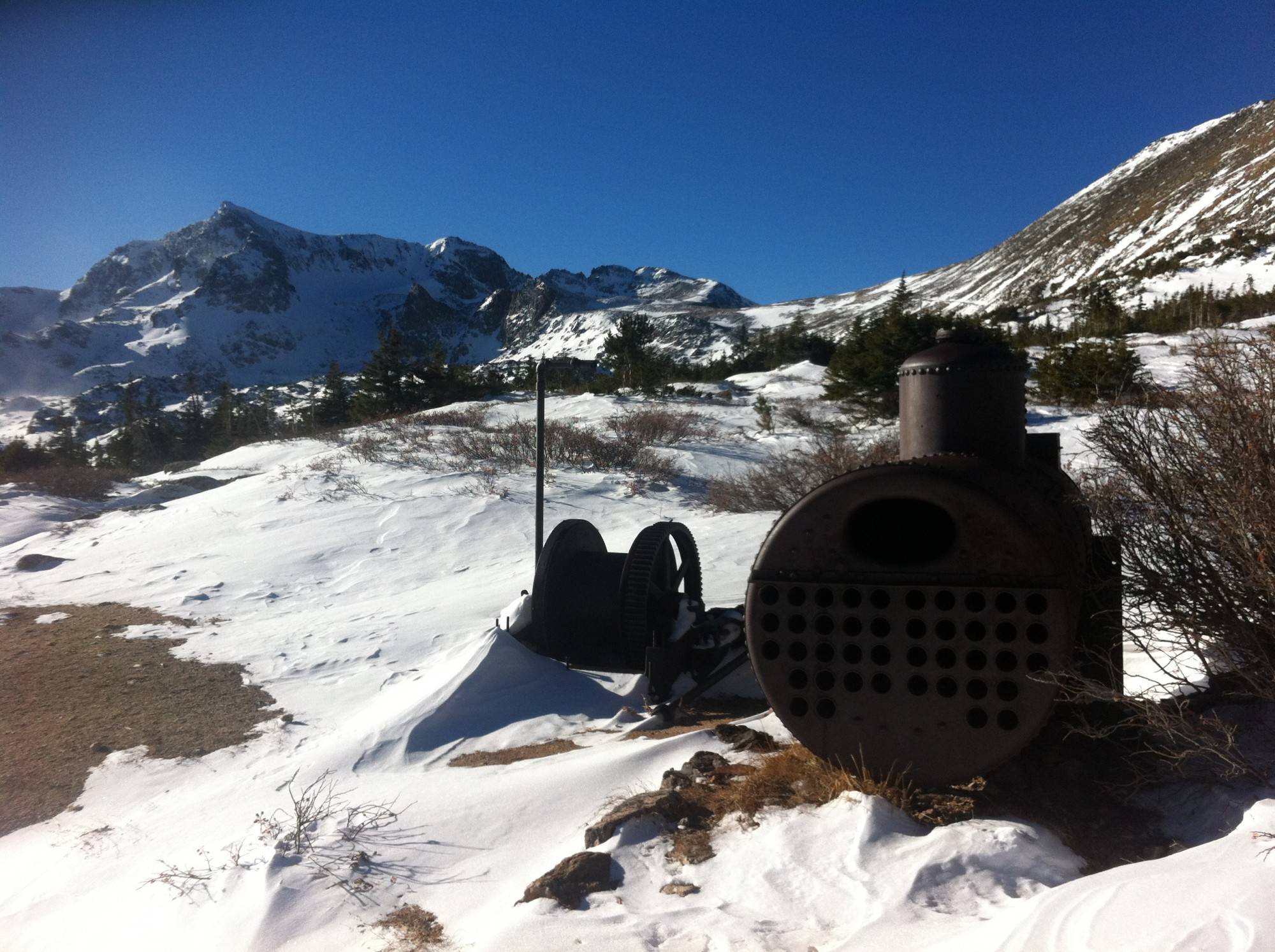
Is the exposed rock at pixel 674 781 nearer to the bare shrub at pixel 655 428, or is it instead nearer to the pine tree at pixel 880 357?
the bare shrub at pixel 655 428

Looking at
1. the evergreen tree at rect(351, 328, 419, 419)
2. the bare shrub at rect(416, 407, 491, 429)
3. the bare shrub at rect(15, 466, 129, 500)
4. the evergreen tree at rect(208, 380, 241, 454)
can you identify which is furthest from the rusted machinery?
the evergreen tree at rect(208, 380, 241, 454)

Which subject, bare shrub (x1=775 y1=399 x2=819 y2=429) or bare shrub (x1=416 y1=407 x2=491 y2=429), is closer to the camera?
bare shrub (x1=416 y1=407 x2=491 y2=429)

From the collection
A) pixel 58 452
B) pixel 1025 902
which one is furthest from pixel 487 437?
pixel 58 452

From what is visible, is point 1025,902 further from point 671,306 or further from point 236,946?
point 671,306

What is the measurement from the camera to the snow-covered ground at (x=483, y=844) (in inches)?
92.1

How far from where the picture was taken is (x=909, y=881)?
261 cm

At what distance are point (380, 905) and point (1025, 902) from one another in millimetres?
2300

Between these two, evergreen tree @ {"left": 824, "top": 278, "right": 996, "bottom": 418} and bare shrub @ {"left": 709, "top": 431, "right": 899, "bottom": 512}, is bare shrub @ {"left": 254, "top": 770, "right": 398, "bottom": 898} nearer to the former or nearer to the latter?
bare shrub @ {"left": 709, "top": 431, "right": 899, "bottom": 512}

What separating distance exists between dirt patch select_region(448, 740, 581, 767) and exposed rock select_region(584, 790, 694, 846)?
137cm

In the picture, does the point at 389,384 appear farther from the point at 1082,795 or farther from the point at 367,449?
the point at 1082,795

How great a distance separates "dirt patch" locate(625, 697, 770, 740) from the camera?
4.82 m

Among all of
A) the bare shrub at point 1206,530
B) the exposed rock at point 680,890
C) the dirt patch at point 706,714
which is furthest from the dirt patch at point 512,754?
the bare shrub at point 1206,530

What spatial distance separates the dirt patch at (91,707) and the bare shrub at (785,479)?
21.7ft

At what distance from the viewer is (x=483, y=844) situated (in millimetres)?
3523
